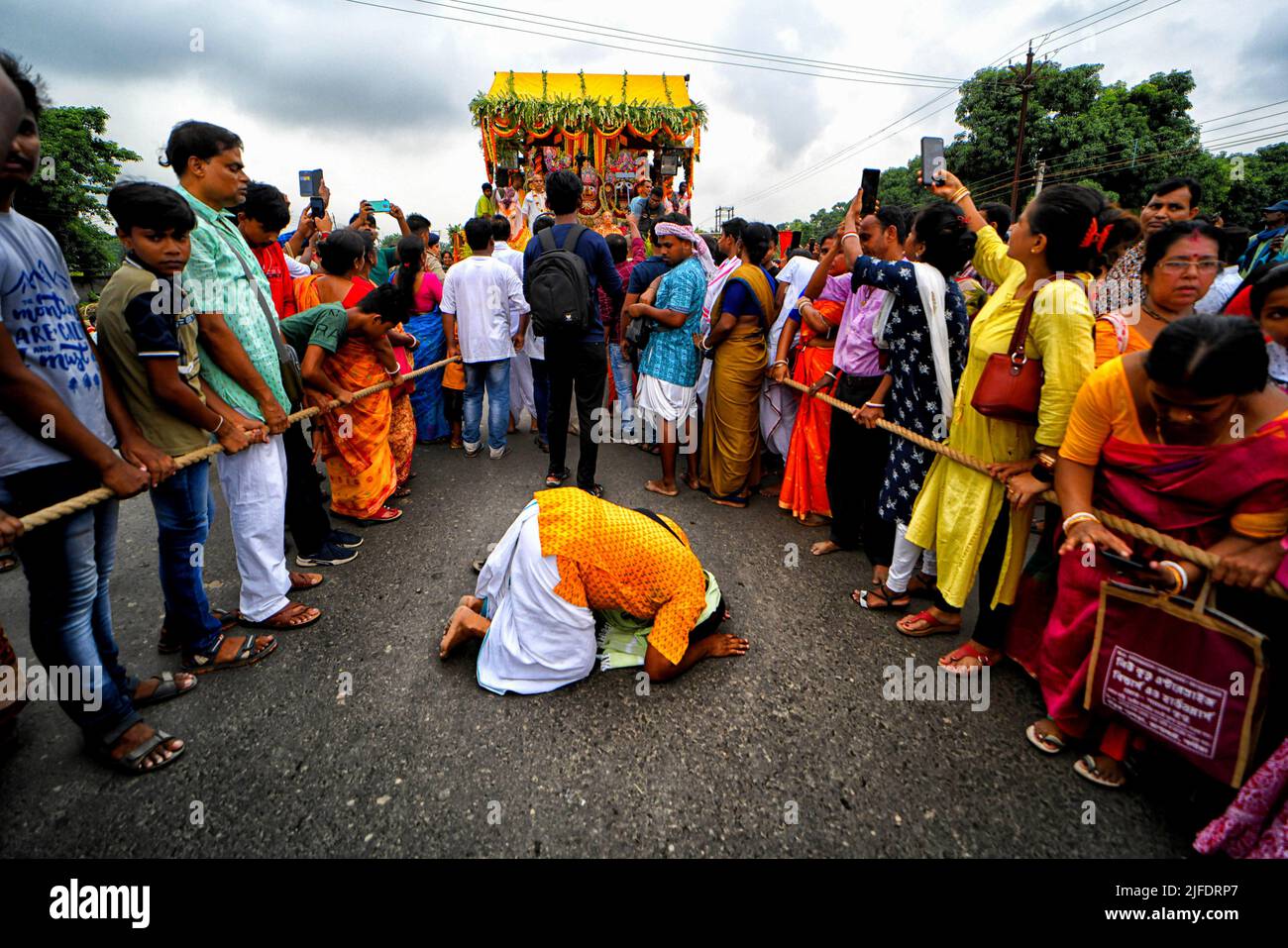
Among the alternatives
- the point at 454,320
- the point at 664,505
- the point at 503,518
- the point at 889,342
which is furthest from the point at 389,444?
the point at 889,342

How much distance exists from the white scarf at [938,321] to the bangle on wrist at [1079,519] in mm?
972

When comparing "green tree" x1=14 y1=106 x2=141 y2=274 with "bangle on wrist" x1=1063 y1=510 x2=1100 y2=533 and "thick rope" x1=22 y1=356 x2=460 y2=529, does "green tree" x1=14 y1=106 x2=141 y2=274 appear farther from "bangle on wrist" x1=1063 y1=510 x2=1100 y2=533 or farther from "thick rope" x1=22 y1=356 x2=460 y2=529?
"bangle on wrist" x1=1063 y1=510 x2=1100 y2=533

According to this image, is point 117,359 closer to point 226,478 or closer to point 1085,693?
point 226,478

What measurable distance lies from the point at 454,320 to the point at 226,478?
2983 millimetres

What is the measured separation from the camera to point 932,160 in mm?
2746

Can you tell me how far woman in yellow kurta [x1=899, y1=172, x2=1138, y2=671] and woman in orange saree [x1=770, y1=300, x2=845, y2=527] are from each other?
124cm

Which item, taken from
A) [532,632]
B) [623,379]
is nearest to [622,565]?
[532,632]

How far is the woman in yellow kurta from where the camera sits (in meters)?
2.12

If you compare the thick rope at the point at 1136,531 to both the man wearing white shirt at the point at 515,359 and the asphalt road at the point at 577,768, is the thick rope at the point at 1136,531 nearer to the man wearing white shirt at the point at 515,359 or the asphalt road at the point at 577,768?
the asphalt road at the point at 577,768

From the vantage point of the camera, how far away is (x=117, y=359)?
218cm

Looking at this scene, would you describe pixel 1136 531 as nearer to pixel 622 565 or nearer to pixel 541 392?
pixel 622 565

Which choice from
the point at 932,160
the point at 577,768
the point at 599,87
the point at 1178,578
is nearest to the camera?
the point at 1178,578

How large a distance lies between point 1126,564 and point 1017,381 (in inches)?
29.0

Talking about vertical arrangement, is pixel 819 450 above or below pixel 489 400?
below
